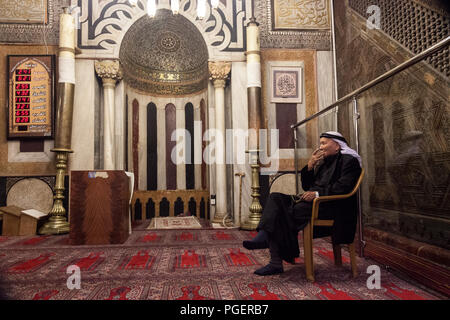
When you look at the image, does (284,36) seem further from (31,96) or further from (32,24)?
(31,96)

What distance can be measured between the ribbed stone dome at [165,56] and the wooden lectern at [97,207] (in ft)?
8.57

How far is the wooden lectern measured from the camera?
3496 mm

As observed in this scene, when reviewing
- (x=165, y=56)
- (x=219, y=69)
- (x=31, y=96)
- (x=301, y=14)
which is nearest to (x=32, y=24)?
(x=31, y=96)

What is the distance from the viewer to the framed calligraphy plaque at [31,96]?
488cm

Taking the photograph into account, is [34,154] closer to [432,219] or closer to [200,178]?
[200,178]

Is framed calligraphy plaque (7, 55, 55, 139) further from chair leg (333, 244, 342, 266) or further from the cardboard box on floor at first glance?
chair leg (333, 244, 342, 266)

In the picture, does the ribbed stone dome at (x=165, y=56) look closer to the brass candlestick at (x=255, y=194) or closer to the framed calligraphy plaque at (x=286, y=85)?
the framed calligraphy plaque at (x=286, y=85)

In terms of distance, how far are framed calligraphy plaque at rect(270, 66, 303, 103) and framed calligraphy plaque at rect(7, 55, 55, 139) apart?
357 cm

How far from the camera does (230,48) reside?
208 inches

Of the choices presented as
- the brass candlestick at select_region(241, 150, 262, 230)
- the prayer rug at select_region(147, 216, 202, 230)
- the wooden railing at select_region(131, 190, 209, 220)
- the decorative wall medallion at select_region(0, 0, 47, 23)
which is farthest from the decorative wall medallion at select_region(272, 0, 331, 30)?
the decorative wall medallion at select_region(0, 0, 47, 23)

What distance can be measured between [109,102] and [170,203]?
212 centimetres

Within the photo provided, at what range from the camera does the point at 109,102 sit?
5.12 meters

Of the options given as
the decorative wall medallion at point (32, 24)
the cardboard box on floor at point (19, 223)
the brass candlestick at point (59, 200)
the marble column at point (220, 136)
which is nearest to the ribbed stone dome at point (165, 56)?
the marble column at point (220, 136)

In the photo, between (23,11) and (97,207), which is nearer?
(97,207)
